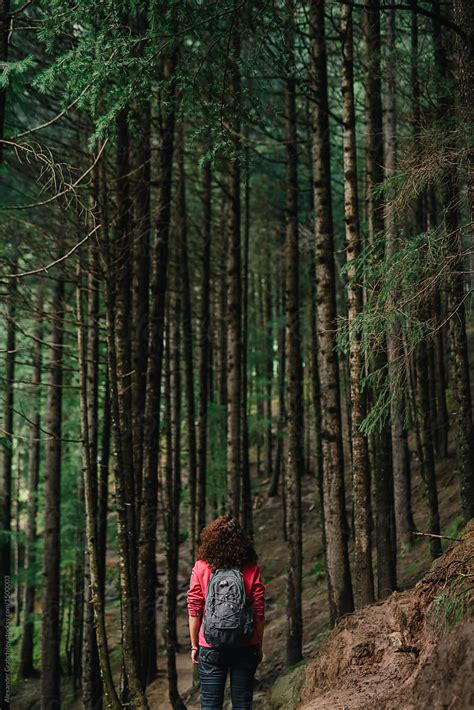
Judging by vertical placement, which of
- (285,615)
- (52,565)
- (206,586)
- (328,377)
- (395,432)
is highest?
(328,377)

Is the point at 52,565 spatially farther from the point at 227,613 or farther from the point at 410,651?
the point at 410,651

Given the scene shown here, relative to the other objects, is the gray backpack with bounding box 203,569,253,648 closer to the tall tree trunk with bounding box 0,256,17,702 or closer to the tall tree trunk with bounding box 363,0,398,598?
the tall tree trunk with bounding box 0,256,17,702

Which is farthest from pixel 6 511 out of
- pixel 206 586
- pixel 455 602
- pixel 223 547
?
pixel 455 602

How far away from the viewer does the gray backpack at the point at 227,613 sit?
5.26 metres

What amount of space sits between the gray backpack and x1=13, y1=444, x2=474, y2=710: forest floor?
0.98 m

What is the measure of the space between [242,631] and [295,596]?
545cm

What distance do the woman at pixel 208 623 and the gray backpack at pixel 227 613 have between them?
18 mm

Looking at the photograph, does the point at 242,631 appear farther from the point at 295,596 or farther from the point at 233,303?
the point at 233,303

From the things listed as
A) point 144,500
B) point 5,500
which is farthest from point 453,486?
point 5,500

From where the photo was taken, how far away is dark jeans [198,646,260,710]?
17.6 feet

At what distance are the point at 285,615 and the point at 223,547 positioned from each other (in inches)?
427

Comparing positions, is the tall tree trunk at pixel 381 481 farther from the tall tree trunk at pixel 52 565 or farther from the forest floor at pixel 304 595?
the tall tree trunk at pixel 52 565

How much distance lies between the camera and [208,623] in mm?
5328

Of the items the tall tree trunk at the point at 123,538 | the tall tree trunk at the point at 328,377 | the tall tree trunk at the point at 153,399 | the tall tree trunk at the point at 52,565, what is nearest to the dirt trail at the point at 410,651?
the tall tree trunk at the point at 328,377
